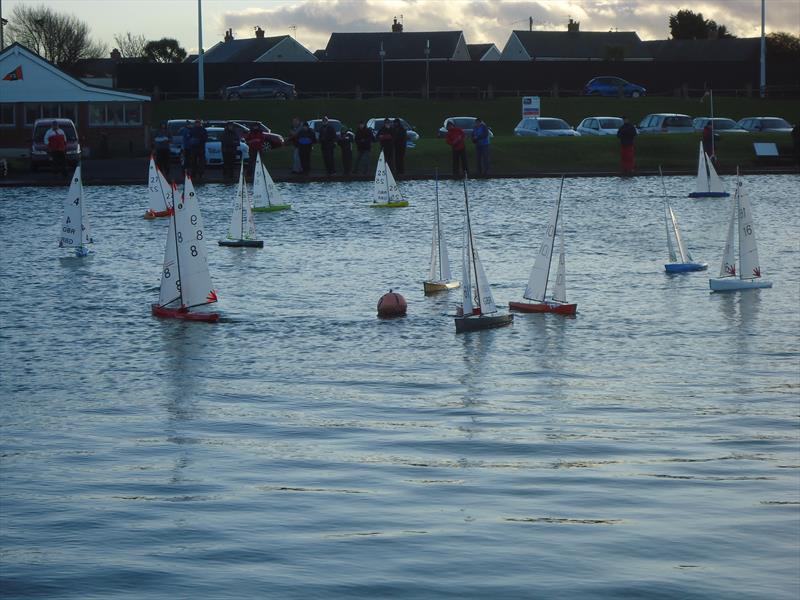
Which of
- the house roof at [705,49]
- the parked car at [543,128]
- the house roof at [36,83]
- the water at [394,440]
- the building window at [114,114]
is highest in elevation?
the house roof at [705,49]

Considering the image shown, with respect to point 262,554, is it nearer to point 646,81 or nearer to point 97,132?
point 97,132

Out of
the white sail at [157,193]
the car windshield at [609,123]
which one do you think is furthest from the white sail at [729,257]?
the car windshield at [609,123]

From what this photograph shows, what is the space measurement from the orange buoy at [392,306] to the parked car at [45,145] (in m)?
32.8

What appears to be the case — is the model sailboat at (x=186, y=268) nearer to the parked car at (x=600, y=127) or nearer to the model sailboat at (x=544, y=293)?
the model sailboat at (x=544, y=293)

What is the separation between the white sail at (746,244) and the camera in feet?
73.5

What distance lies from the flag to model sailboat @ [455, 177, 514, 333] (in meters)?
43.4

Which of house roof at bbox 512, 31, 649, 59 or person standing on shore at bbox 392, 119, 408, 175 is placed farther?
house roof at bbox 512, 31, 649, 59

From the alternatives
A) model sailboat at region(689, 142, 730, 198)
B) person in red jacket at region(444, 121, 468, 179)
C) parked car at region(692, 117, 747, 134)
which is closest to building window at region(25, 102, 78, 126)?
person in red jacket at region(444, 121, 468, 179)

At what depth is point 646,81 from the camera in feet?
293

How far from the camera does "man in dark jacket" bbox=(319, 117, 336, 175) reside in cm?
4638

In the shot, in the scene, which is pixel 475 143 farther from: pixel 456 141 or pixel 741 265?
pixel 741 265

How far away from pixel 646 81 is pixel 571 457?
258 ft

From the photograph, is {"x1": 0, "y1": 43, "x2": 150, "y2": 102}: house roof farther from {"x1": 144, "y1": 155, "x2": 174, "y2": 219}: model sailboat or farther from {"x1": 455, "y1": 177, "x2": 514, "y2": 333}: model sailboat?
{"x1": 455, "y1": 177, "x2": 514, "y2": 333}: model sailboat

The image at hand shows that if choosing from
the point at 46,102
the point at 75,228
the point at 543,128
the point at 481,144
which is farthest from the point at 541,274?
the point at 46,102
